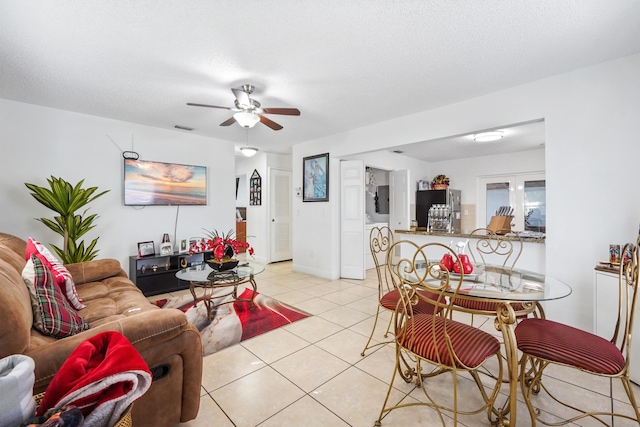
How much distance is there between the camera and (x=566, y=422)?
1.53 metres

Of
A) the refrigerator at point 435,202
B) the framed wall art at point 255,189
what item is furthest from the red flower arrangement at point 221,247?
the refrigerator at point 435,202

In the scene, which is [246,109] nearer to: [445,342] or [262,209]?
[445,342]

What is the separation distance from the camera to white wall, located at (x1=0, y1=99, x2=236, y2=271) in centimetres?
331

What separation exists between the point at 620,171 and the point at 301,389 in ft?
10.1

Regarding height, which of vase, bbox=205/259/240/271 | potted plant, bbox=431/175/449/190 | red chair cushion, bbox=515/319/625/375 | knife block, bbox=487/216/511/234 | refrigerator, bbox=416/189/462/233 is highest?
potted plant, bbox=431/175/449/190

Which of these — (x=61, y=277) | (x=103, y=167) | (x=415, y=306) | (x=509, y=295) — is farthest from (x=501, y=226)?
(x=103, y=167)

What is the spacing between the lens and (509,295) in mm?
1544

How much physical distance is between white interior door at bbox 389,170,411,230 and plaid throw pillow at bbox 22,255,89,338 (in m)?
5.35

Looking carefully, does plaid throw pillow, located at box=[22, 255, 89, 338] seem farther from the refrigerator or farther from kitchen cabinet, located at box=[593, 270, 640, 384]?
the refrigerator

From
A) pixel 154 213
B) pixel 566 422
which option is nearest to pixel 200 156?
pixel 154 213

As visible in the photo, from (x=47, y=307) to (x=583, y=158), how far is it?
4.09 meters

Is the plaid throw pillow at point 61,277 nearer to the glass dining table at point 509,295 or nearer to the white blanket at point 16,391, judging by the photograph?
the white blanket at point 16,391

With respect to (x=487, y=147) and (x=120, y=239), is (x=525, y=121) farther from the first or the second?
(x=120, y=239)

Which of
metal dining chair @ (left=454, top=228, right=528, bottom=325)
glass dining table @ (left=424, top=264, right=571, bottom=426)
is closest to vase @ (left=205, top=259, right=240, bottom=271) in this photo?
glass dining table @ (left=424, top=264, right=571, bottom=426)
